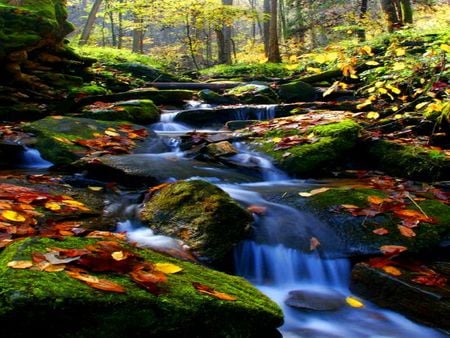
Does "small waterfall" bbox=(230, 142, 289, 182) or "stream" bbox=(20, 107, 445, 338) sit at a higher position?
"small waterfall" bbox=(230, 142, 289, 182)

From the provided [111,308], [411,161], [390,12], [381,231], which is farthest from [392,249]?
[390,12]

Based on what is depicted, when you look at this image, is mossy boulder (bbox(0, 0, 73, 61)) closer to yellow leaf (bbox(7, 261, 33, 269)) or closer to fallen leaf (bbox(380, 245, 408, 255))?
yellow leaf (bbox(7, 261, 33, 269))

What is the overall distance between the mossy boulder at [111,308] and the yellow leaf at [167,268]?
5 centimetres

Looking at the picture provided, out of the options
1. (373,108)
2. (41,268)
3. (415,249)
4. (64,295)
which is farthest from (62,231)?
(373,108)

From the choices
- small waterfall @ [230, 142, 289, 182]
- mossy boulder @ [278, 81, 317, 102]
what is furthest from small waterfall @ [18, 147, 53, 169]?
mossy boulder @ [278, 81, 317, 102]

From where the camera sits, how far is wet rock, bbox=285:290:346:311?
3.60 meters

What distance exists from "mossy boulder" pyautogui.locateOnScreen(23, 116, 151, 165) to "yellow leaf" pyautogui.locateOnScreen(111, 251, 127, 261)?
3889 mm

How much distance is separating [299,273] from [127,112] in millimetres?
5779

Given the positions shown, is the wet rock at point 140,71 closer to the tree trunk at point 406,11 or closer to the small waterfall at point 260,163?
the small waterfall at point 260,163

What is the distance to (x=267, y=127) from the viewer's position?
8.01m

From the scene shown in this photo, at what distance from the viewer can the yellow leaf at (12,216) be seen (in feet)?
11.7

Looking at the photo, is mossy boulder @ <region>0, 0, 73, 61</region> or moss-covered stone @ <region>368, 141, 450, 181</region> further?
mossy boulder @ <region>0, 0, 73, 61</region>

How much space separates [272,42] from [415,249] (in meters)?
16.2

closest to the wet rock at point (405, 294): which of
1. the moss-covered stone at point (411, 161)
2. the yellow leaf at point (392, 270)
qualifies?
the yellow leaf at point (392, 270)
